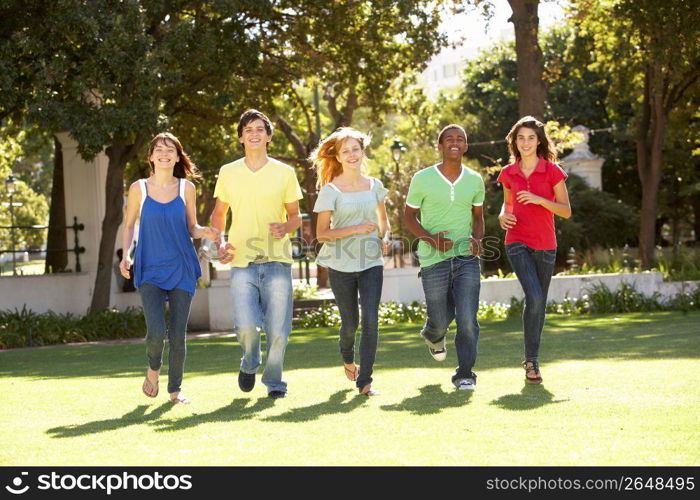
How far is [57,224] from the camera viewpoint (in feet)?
80.5

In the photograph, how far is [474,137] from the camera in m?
47.4

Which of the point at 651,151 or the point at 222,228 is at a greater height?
the point at 651,151

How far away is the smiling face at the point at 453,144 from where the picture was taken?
8477mm

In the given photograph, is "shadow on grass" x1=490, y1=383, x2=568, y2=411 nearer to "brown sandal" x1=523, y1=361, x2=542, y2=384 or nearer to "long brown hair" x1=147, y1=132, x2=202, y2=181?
"brown sandal" x1=523, y1=361, x2=542, y2=384

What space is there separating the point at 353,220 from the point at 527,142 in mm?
1530

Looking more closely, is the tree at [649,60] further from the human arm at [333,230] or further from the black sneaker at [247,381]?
the black sneaker at [247,381]

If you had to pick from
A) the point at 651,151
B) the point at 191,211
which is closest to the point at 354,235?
the point at 191,211

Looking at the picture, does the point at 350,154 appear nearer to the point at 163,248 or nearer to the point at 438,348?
the point at 163,248

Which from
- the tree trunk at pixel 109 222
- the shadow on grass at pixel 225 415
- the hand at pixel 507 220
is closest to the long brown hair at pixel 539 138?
the hand at pixel 507 220

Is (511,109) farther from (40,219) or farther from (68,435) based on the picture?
(68,435)

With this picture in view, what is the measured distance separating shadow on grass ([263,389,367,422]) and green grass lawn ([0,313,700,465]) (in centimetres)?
1

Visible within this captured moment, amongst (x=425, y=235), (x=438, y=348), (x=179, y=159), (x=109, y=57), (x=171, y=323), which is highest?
(x=109, y=57)

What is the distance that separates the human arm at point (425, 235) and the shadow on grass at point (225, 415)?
5.39ft
